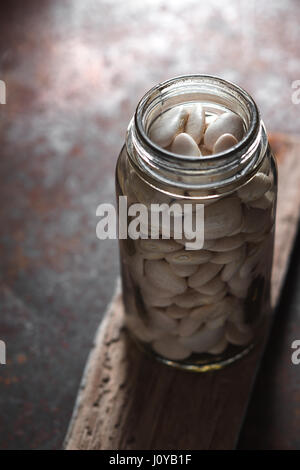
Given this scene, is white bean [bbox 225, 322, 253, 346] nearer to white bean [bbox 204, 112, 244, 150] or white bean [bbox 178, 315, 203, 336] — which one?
white bean [bbox 178, 315, 203, 336]

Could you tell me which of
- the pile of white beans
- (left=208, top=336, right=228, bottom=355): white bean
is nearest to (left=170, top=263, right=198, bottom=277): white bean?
the pile of white beans

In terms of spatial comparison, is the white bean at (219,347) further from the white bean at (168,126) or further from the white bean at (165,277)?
the white bean at (168,126)

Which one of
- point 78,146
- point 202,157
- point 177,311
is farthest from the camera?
point 78,146

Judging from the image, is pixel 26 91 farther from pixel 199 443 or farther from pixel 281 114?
pixel 199 443

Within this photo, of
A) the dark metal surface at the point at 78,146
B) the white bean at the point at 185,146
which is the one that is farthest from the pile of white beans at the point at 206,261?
the dark metal surface at the point at 78,146

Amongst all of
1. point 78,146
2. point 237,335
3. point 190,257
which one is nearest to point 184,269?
point 190,257

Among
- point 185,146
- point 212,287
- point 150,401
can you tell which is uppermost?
point 185,146

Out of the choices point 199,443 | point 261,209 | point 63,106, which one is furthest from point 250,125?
point 63,106

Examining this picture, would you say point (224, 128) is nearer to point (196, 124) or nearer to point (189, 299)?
point (196, 124)
